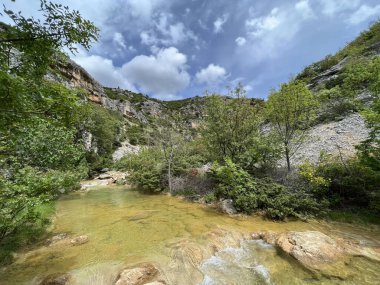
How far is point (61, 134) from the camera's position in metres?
10.9

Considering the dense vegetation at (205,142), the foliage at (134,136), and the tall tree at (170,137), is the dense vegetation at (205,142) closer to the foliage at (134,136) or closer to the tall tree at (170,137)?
the tall tree at (170,137)

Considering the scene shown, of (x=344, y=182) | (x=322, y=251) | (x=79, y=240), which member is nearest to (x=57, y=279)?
(x=79, y=240)

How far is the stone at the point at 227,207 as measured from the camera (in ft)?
41.2

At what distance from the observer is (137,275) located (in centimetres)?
595

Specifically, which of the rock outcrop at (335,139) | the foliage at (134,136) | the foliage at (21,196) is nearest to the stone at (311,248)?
the rock outcrop at (335,139)

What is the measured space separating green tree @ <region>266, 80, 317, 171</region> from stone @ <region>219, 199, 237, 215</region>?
460 cm

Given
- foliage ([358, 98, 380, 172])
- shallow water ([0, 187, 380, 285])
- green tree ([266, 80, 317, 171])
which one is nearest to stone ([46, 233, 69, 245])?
shallow water ([0, 187, 380, 285])

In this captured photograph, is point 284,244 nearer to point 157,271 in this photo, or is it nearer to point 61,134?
point 157,271

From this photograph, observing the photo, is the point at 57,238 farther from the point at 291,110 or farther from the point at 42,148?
the point at 291,110

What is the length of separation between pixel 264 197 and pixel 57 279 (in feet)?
32.6

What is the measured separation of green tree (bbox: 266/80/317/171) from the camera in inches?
537

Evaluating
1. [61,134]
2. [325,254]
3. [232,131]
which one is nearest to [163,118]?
[232,131]

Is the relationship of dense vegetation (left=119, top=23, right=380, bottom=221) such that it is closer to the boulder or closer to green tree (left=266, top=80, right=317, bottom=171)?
green tree (left=266, top=80, right=317, bottom=171)

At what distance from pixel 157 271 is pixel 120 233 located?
13.1 ft
